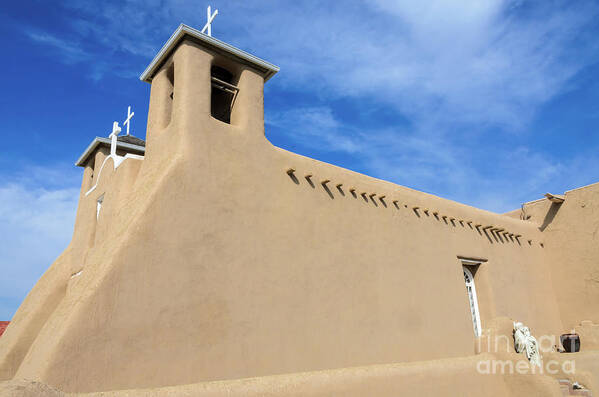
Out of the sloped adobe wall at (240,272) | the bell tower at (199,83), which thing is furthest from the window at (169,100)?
the sloped adobe wall at (240,272)

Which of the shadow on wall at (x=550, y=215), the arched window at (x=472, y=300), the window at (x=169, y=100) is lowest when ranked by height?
the arched window at (x=472, y=300)

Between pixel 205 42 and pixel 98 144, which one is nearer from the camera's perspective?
pixel 205 42

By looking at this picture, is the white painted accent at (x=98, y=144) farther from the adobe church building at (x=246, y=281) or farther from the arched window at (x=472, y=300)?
the arched window at (x=472, y=300)

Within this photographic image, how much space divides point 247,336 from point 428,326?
4405mm

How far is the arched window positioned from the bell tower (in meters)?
6.94

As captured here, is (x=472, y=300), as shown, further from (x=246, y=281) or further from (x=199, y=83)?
(x=199, y=83)

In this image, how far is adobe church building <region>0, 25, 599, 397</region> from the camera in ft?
16.4

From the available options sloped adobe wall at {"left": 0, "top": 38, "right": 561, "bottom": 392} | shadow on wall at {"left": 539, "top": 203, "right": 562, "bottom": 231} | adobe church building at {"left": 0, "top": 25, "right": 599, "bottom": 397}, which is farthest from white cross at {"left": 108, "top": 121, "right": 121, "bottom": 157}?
shadow on wall at {"left": 539, "top": 203, "right": 562, "bottom": 231}

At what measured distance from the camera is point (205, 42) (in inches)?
279

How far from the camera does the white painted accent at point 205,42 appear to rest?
690cm

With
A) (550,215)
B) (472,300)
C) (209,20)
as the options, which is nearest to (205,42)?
(209,20)

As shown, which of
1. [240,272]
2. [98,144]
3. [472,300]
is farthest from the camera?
[472,300]

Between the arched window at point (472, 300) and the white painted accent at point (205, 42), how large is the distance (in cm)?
714

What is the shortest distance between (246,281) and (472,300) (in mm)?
7124
